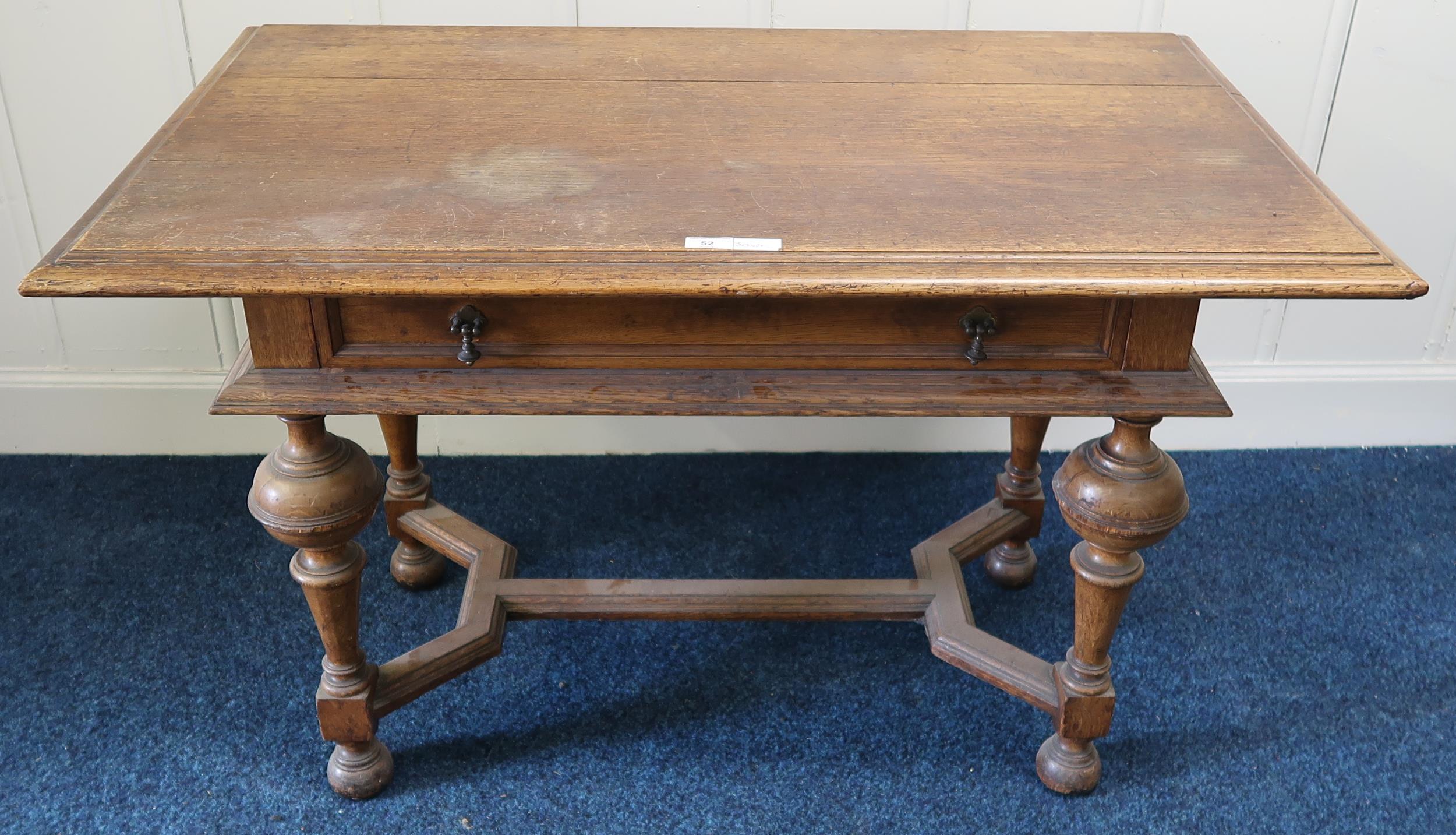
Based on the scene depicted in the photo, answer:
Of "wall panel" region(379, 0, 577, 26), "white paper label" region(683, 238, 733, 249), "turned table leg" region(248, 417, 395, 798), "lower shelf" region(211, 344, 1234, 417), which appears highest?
"wall panel" region(379, 0, 577, 26)

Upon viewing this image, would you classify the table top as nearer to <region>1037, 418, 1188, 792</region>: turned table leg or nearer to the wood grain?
the wood grain

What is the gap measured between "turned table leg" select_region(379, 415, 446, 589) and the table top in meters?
0.61

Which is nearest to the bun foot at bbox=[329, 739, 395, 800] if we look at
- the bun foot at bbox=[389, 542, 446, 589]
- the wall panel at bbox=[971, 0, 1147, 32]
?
the bun foot at bbox=[389, 542, 446, 589]

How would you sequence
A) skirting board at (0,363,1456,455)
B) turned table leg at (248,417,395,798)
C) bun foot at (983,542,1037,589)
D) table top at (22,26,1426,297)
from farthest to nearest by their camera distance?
skirting board at (0,363,1456,455) < bun foot at (983,542,1037,589) < turned table leg at (248,417,395,798) < table top at (22,26,1426,297)

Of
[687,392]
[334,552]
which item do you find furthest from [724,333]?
[334,552]

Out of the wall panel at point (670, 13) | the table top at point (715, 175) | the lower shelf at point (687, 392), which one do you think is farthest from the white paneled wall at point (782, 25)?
the lower shelf at point (687, 392)

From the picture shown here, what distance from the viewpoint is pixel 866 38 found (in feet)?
6.28

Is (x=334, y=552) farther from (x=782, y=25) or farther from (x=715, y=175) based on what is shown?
(x=782, y=25)

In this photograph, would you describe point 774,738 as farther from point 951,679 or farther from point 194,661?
point 194,661

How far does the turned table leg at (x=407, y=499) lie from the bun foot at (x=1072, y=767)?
1.08 meters

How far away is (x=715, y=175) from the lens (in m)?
1.49

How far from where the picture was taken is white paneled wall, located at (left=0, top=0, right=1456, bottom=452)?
2.18 meters

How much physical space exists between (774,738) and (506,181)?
94 centimetres

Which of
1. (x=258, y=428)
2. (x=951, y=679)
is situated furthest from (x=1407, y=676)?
(x=258, y=428)
